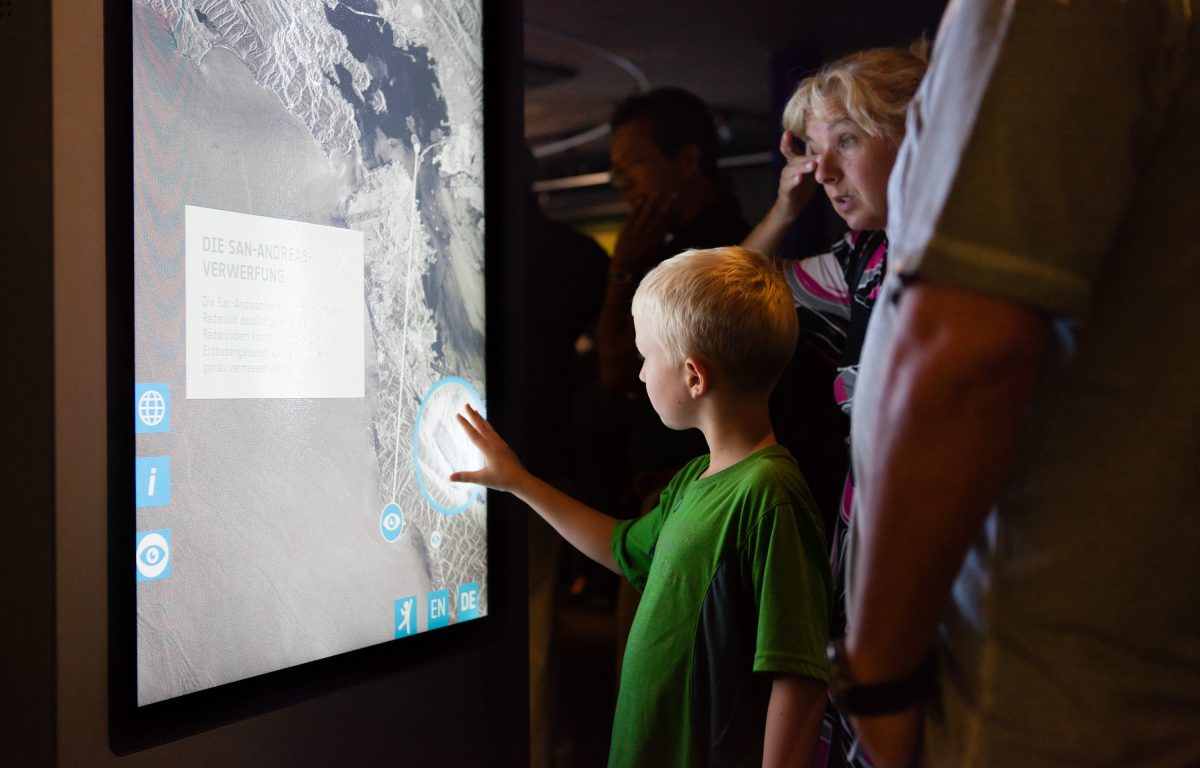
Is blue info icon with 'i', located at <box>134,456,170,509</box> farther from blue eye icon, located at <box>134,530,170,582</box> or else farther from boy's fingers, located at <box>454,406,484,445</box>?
boy's fingers, located at <box>454,406,484,445</box>

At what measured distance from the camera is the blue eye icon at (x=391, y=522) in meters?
1.14

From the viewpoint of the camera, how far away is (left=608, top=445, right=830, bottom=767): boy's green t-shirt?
1076mm

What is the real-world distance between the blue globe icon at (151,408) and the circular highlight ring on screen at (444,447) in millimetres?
349

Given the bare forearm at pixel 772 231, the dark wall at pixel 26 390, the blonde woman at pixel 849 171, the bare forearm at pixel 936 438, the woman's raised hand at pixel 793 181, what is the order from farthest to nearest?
the bare forearm at pixel 772 231 → the woman's raised hand at pixel 793 181 → the blonde woman at pixel 849 171 → the dark wall at pixel 26 390 → the bare forearm at pixel 936 438

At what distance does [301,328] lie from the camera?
1.02 metres

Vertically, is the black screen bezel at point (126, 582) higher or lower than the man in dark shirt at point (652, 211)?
lower

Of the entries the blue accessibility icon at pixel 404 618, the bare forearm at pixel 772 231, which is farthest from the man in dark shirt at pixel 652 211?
the blue accessibility icon at pixel 404 618

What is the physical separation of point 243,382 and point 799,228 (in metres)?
1.82

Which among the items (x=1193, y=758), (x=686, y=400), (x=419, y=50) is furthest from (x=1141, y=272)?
(x=419, y=50)

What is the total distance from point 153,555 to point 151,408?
0.14 metres

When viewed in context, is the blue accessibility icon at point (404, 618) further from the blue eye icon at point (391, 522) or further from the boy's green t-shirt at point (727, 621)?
the boy's green t-shirt at point (727, 621)

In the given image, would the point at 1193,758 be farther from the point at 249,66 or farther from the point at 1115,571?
the point at 249,66

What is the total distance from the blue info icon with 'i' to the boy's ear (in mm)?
654

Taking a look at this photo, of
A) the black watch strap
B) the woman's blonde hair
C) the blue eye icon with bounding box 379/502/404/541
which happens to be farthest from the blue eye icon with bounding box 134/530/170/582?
the woman's blonde hair
